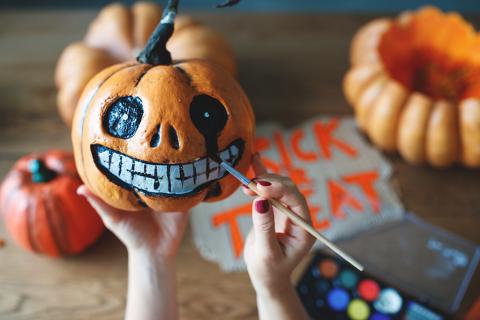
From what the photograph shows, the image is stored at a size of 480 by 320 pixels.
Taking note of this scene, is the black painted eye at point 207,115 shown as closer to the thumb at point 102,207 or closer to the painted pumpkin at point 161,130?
the painted pumpkin at point 161,130

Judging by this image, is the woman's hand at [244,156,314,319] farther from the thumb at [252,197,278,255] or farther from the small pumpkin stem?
the small pumpkin stem

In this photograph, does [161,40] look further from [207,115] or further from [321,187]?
[321,187]

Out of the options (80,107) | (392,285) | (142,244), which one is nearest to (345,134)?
(392,285)

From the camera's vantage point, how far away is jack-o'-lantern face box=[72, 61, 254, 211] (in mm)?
529

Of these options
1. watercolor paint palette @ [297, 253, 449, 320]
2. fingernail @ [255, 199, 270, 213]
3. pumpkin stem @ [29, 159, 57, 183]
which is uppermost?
fingernail @ [255, 199, 270, 213]

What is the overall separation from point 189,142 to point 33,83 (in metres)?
0.79

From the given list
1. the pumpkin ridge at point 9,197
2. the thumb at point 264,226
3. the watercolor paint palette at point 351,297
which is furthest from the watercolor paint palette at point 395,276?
the pumpkin ridge at point 9,197

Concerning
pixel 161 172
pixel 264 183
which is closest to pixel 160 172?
pixel 161 172

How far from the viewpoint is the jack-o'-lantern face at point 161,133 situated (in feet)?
1.73

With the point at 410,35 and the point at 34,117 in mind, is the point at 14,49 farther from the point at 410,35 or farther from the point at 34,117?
the point at 410,35

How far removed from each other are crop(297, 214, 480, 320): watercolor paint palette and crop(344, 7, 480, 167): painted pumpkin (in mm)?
161

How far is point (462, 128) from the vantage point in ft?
3.12

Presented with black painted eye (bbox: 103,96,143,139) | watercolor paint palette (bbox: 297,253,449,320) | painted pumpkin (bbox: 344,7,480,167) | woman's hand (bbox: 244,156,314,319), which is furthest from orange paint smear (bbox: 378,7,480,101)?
black painted eye (bbox: 103,96,143,139)

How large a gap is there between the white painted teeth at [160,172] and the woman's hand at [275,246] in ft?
0.19
